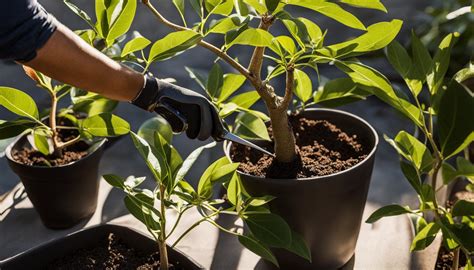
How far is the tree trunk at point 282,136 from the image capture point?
3.61 feet

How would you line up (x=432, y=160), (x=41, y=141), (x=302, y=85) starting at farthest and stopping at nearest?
(x=41, y=141) → (x=302, y=85) → (x=432, y=160)

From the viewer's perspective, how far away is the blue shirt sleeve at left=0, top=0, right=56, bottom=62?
0.87m

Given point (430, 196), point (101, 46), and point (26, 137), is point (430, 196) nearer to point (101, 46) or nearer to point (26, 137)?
point (101, 46)

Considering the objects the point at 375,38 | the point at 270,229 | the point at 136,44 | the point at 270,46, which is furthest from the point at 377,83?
the point at 136,44

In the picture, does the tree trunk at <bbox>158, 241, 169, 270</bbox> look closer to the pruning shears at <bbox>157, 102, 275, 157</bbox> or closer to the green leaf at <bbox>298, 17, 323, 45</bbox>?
the pruning shears at <bbox>157, 102, 275, 157</bbox>

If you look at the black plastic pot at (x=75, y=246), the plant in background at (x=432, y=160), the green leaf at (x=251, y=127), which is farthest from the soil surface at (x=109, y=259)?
the plant in background at (x=432, y=160)

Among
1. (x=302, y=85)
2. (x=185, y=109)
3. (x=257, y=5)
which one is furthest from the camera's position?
(x=302, y=85)

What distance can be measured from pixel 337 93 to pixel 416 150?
0.25m

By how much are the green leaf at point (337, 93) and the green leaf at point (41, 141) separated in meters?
0.57

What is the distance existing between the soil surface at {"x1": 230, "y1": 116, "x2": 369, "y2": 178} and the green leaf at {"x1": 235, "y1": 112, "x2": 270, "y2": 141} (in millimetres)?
45

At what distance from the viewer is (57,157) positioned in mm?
1393

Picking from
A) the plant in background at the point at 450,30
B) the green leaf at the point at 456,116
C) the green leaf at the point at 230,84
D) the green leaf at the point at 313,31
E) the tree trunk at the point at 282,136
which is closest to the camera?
the green leaf at the point at 456,116

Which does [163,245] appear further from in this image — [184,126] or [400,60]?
[400,60]

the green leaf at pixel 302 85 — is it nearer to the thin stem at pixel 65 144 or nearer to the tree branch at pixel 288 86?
the tree branch at pixel 288 86
